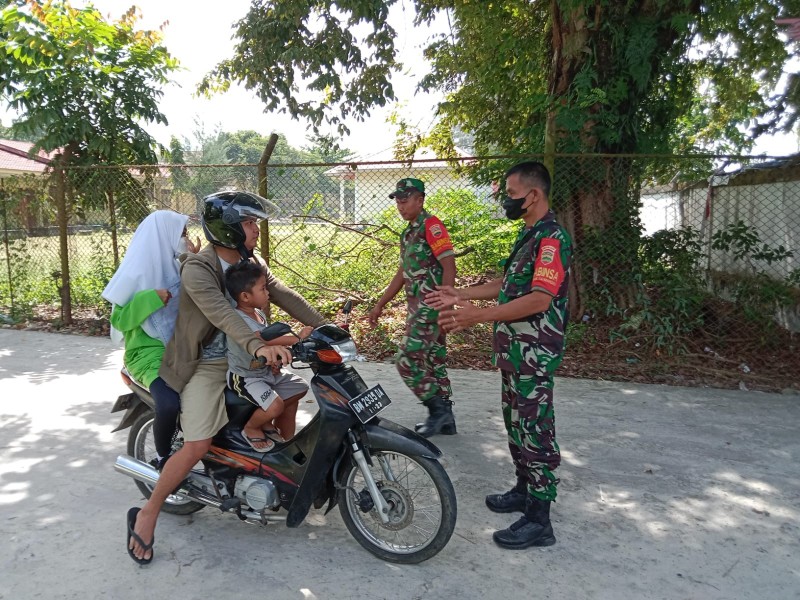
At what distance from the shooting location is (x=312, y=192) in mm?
7301

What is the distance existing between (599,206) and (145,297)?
5.44m

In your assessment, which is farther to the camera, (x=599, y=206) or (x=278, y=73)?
(x=278, y=73)

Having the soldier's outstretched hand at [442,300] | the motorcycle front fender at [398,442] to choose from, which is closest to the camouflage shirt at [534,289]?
the soldier's outstretched hand at [442,300]

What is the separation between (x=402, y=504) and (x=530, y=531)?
0.68 m

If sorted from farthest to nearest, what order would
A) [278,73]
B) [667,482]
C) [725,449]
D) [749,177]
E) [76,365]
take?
1. [278,73]
2. [749,177]
3. [76,365]
4. [725,449]
5. [667,482]

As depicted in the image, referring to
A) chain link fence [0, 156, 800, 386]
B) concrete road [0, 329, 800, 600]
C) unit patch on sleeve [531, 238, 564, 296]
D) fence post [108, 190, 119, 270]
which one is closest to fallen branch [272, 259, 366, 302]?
chain link fence [0, 156, 800, 386]

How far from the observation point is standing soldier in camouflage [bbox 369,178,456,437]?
4250 millimetres

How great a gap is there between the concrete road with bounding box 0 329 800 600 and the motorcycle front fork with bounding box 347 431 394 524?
0.96 ft

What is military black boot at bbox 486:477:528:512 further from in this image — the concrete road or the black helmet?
the black helmet

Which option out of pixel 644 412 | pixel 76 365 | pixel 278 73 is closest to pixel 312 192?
pixel 278 73

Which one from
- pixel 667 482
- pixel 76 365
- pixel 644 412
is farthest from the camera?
pixel 76 365

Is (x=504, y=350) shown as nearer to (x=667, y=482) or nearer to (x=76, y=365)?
(x=667, y=482)

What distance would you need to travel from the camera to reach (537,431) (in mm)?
2990

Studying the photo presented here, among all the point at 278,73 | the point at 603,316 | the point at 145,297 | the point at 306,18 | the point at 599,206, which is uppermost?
the point at 306,18
